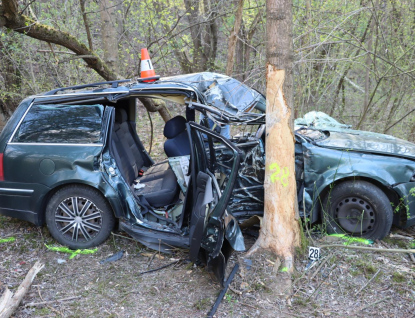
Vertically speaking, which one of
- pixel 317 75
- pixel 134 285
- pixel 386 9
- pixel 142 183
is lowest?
pixel 134 285

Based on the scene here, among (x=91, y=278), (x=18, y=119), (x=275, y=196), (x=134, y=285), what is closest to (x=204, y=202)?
(x=275, y=196)

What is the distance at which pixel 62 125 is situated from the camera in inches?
171

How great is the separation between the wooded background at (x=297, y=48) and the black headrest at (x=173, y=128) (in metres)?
1.51

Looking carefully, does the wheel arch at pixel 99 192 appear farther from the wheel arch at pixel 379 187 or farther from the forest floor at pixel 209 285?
the wheel arch at pixel 379 187

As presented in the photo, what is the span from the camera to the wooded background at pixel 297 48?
680cm

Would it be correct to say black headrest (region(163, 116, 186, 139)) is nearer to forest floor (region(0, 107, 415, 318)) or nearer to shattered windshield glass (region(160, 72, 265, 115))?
shattered windshield glass (region(160, 72, 265, 115))

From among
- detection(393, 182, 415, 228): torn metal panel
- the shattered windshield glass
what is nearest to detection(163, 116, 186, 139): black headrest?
the shattered windshield glass

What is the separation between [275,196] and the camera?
3643 mm

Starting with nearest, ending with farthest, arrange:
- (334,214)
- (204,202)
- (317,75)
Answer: (204,202)
(334,214)
(317,75)

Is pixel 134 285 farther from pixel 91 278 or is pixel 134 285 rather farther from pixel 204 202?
pixel 204 202

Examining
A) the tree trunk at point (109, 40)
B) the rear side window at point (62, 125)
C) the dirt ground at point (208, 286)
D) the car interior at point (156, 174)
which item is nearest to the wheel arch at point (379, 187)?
the dirt ground at point (208, 286)

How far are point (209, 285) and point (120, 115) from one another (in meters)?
2.67

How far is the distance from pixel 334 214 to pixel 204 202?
5.61 feet

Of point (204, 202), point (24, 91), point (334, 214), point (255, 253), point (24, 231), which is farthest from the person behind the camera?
point (24, 91)
